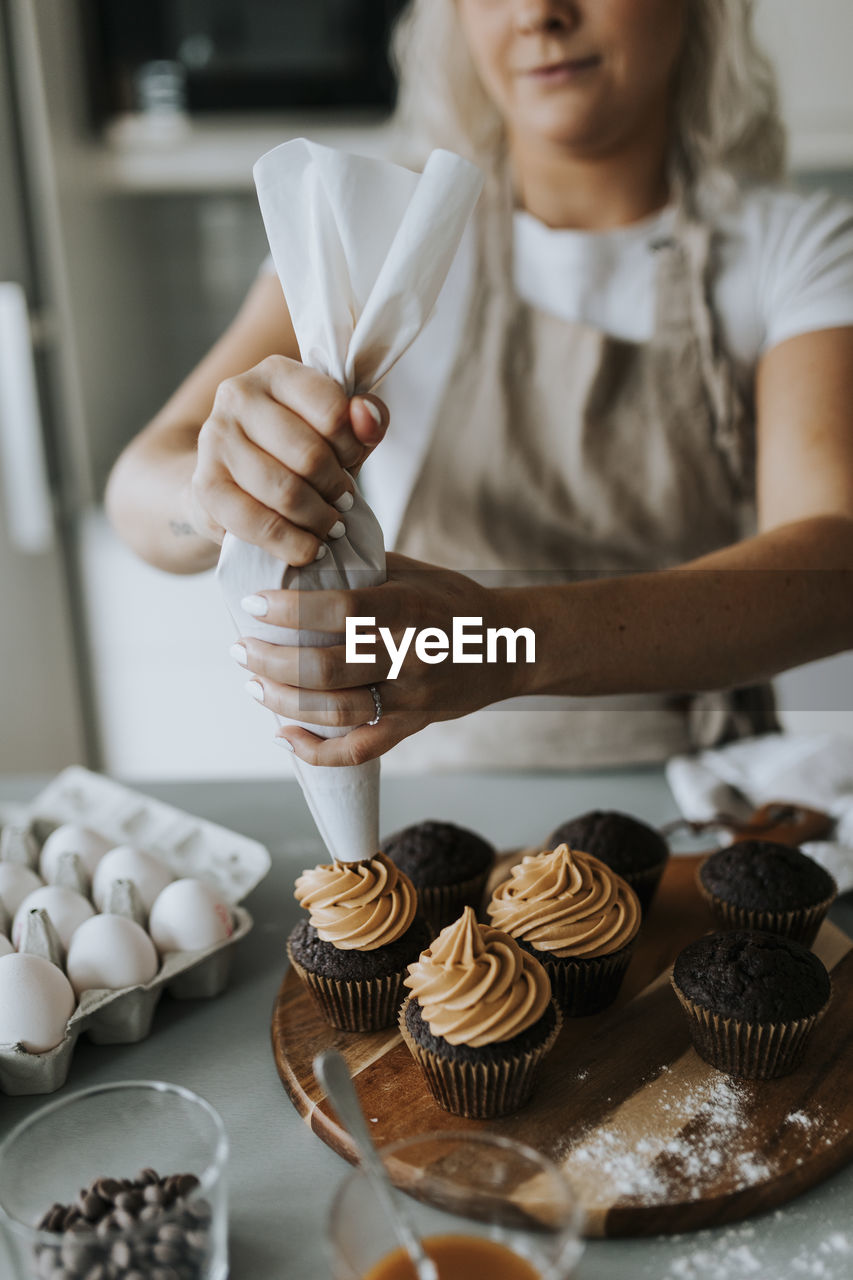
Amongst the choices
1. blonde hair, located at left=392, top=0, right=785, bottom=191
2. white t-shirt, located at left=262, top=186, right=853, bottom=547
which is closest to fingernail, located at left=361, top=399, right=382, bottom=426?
white t-shirt, located at left=262, top=186, right=853, bottom=547

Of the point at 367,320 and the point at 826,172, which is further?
the point at 826,172

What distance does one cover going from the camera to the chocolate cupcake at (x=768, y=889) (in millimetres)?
1037

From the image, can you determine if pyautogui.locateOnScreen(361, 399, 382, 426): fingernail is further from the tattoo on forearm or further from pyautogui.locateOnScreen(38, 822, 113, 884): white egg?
pyautogui.locateOnScreen(38, 822, 113, 884): white egg

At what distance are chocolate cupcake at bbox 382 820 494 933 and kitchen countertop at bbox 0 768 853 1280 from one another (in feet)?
0.47

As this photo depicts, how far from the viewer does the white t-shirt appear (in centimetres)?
147

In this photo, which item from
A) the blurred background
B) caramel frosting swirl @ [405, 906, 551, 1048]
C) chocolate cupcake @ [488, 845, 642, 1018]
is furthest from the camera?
the blurred background

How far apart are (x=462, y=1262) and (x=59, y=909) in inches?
20.0

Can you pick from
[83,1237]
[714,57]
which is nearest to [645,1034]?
[83,1237]

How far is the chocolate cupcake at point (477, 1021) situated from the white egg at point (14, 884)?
1.28ft

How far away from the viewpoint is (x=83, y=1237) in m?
0.60

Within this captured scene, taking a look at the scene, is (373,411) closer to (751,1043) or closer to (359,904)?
(359,904)

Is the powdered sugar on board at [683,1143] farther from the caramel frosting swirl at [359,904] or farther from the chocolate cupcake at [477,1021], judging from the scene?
the caramel frosting swirl at [359,904]

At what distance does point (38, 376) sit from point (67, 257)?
0.90 feet

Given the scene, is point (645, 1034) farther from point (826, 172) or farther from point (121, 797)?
point (826, 172)
